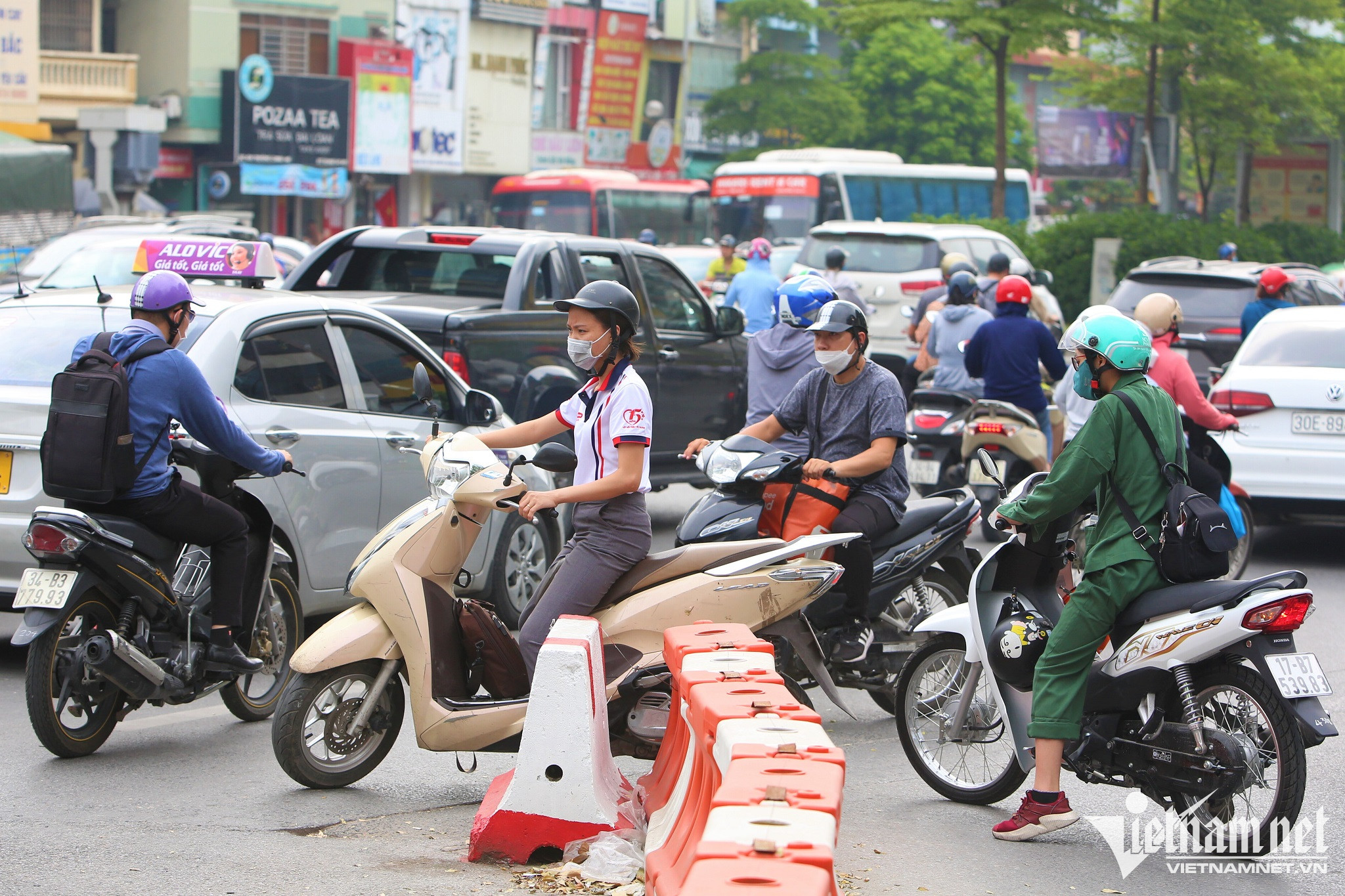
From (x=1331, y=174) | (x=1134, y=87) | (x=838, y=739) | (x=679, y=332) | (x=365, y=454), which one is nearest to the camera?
(x=838, y=739)

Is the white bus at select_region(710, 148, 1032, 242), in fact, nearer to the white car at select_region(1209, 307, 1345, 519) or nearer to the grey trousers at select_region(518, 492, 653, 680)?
the white car at select_region(1209, 307, 1345, 519)

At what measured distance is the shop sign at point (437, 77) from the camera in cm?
4081

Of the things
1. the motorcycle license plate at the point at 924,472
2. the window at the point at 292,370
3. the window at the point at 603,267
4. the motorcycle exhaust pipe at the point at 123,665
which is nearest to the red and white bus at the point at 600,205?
the window at the point at 603,267

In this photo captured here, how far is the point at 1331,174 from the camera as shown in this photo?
34.5 metres

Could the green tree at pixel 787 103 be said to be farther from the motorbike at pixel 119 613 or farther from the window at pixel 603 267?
the motorbike at pixel 119 613

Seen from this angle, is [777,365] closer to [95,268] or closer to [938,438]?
[938,438]

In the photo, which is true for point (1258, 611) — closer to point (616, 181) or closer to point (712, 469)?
point (712, 469)

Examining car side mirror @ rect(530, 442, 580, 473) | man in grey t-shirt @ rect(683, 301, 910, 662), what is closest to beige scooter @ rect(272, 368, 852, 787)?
car side mirror @ rect(530, 442, 580, 473)

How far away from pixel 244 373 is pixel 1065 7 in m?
22.0

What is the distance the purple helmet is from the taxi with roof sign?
0.85 m

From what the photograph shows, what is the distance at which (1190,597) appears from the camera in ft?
15.9

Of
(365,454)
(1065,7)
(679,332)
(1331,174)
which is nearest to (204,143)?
(1065,7)

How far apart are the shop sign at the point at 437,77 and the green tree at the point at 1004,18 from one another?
676 inches

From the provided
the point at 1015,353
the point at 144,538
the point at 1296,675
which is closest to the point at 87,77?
the point at 1015,353
